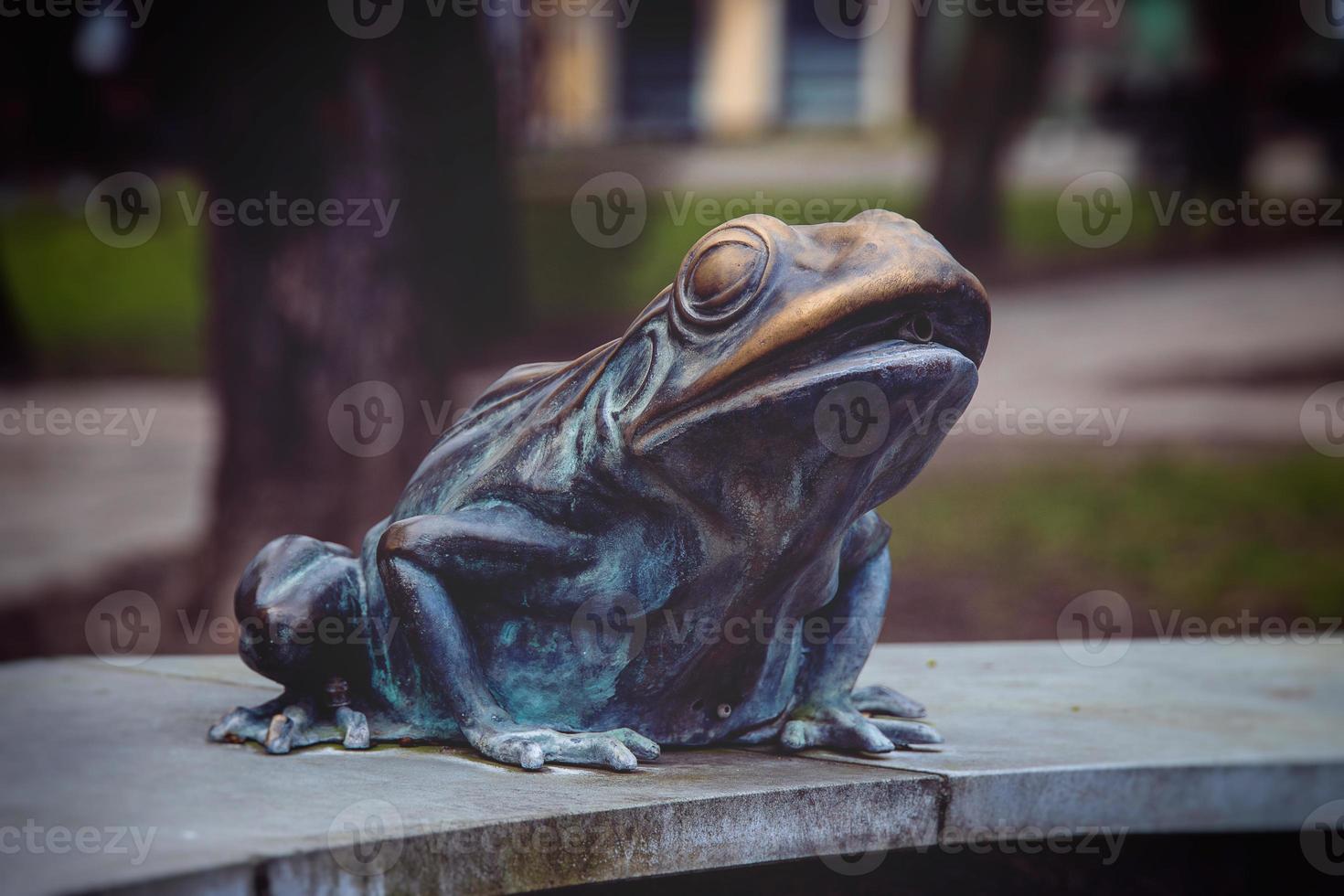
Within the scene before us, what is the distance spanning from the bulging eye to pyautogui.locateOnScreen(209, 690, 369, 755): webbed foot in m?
1.71

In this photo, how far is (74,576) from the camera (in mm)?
10656

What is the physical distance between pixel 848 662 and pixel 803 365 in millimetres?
1003

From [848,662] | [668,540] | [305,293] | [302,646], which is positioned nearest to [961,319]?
[668,540]

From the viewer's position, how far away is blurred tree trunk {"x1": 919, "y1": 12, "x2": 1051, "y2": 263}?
53.8 ft

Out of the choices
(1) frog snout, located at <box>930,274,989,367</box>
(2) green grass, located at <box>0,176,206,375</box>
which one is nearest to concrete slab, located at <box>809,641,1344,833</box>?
(1) frog snout, located at <box>930,274,989,367</box>

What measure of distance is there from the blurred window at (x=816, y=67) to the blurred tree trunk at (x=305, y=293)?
68.0ft

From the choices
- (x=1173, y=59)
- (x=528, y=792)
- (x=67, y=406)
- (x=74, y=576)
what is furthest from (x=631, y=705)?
(x=1173, y=59)

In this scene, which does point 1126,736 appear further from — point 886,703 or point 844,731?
point 844,731

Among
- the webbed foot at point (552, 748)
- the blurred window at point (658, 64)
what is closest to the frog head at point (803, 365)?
the webbed foot at point (552, 748)

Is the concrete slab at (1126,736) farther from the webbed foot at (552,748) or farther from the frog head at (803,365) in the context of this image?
the frog head at (803,365)

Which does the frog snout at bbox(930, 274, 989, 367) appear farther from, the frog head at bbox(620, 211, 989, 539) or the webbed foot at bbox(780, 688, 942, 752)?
the webbed foot at bbox(780, 688, 942, 752)

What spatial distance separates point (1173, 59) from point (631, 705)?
21.3m

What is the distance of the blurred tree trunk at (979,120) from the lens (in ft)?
53.8

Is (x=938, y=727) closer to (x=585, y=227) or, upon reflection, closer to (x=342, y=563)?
(x=342, y=563)
